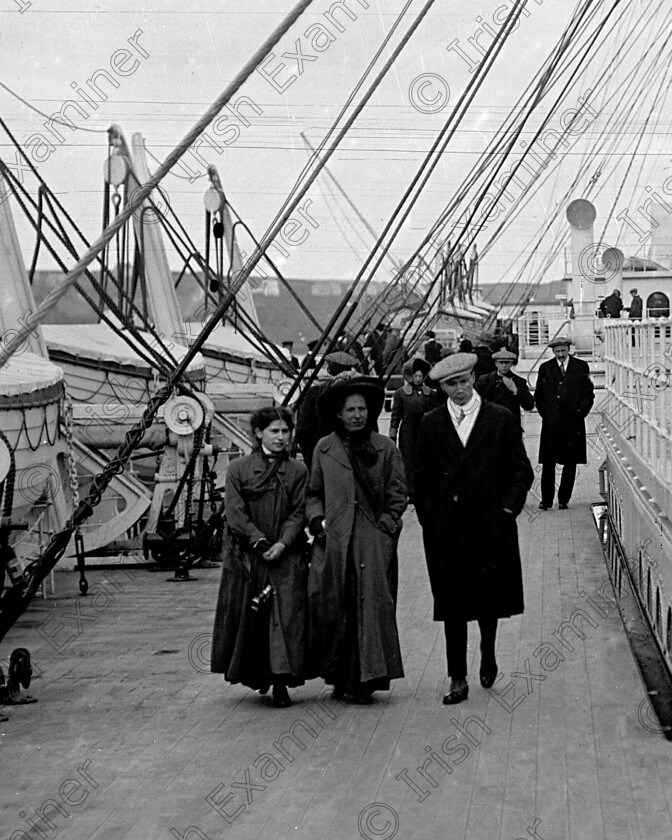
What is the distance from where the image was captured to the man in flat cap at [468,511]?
7453mm


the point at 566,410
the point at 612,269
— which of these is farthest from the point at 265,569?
the point at 612,269

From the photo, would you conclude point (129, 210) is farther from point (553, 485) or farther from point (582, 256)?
point (582, 256)

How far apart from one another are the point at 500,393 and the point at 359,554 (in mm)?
7406

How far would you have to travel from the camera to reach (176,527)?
1402 centimetres

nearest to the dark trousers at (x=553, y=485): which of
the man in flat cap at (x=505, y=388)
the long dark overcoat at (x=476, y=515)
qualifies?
the man in flat cap at (x=505, y=388)

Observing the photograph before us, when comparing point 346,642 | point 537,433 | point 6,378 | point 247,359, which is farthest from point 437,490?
point 247,359

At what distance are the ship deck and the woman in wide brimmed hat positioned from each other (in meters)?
4.26

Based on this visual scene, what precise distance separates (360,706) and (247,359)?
25.4 metres

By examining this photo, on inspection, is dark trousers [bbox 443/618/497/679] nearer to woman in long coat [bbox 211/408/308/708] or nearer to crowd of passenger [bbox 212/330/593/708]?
crowd of passenger [bbox 212/330/593/708]

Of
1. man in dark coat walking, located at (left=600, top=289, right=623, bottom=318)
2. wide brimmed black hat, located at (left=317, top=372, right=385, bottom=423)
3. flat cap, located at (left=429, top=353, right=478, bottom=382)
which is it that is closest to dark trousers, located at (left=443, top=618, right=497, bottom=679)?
wide brimmed black hat, located at (left=317, top=372, right=385, bottom=423)

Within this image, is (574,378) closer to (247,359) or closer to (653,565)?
(653,565)

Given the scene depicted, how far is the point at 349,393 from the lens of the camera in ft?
24.7

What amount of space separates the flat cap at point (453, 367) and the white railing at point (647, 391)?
1.02 meters

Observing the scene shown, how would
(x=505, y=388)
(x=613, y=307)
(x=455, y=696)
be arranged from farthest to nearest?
(x=613, y=307) → (x=505, y=388) → (x=455, y=696)
